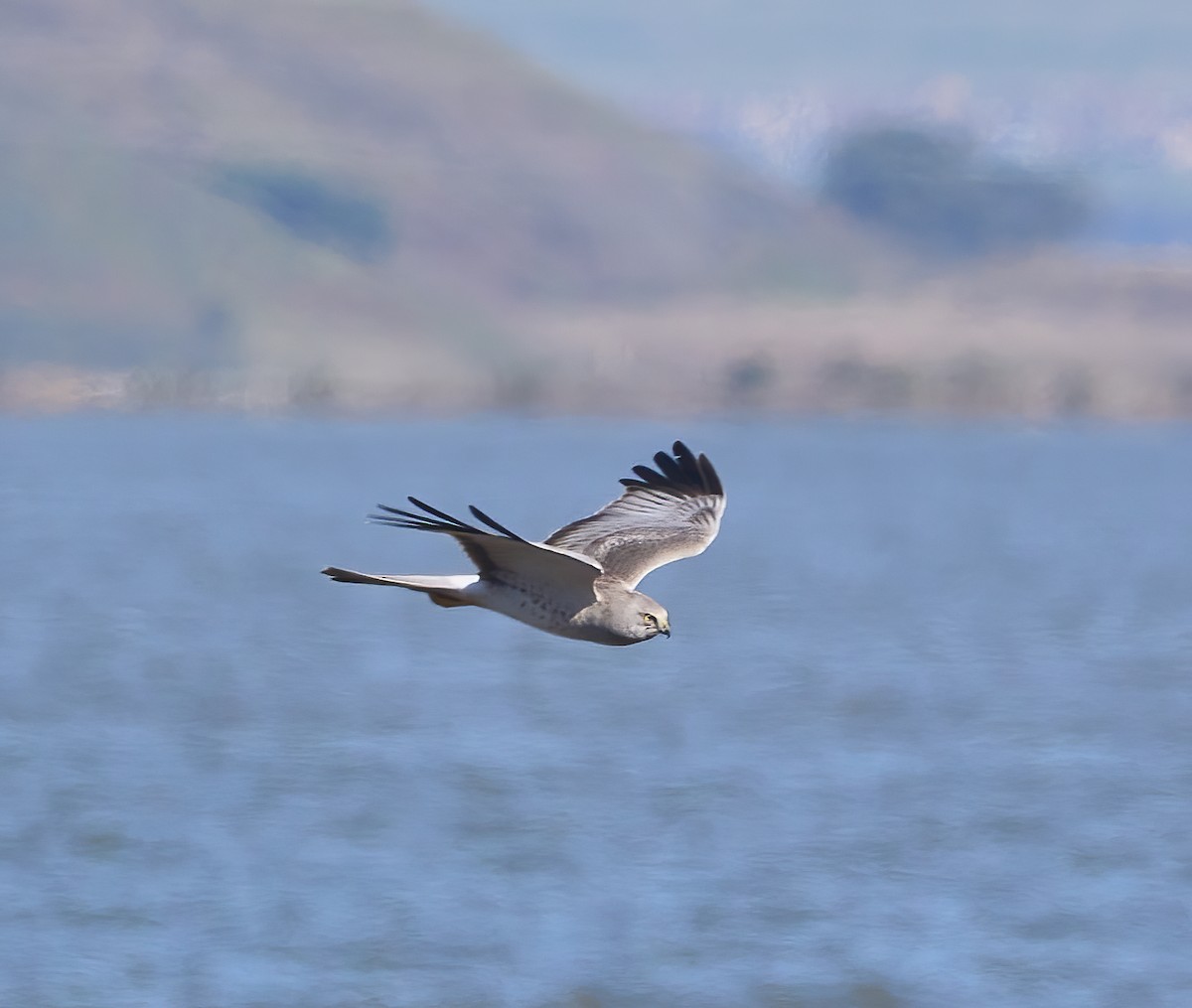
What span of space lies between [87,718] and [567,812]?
755 cm

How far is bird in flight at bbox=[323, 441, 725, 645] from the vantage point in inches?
456

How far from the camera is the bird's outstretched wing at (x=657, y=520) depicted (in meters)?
13.3

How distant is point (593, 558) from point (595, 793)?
985cm

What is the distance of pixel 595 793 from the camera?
22750 millimetres

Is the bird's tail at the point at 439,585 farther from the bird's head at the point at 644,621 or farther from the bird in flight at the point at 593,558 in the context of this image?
the bird's head at the point at 644,621

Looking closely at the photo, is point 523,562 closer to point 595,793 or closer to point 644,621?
point 644,621

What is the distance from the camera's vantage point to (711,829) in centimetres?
2136

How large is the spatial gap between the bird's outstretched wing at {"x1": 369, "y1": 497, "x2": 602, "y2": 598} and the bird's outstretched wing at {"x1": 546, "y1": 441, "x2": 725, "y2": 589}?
100 centimetres

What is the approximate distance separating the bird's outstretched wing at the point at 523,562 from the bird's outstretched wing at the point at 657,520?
100 centimetres

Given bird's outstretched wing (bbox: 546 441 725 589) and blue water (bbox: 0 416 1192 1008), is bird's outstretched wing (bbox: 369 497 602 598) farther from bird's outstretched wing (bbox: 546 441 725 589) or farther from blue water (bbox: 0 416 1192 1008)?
blue water (bbox: 0 416 1192 1008)

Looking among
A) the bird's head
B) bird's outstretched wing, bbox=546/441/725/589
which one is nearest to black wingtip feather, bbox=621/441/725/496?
bird's outstretched wing, bbox=546/441/725/589

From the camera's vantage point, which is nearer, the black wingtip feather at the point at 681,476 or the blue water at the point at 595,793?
the black wingtip feather at the point at 681,476

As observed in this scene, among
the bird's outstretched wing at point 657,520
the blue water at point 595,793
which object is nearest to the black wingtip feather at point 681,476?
the bird's outstretched wing at point 657,520

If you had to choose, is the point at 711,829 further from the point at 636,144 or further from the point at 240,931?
the point at 636,144
